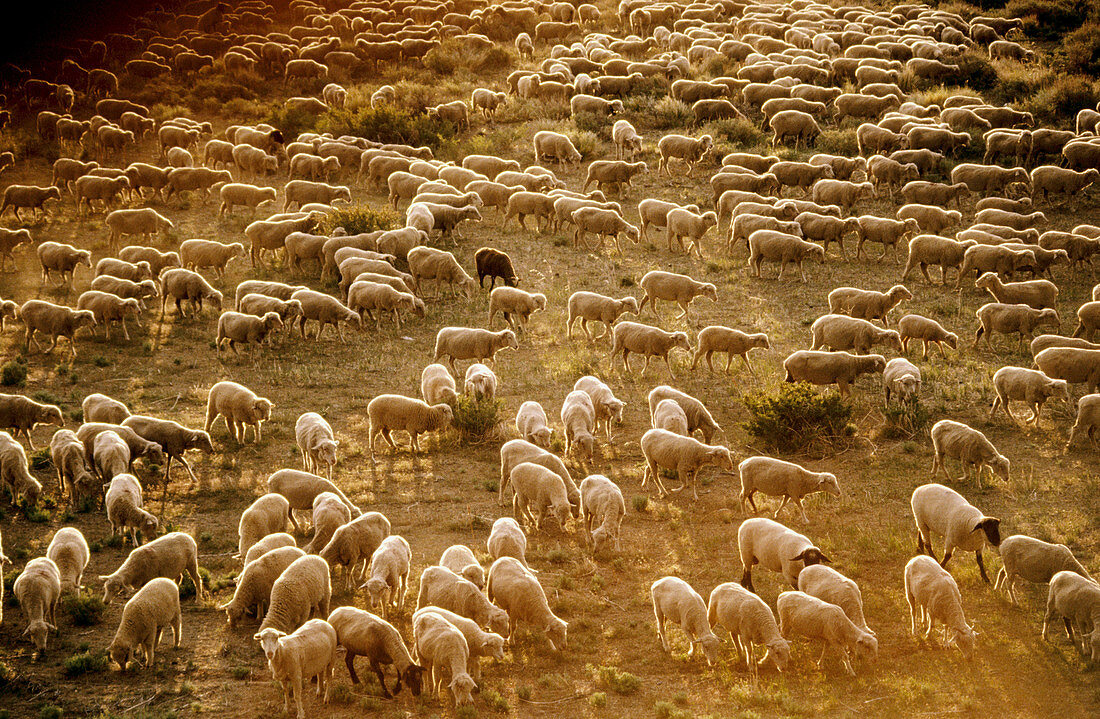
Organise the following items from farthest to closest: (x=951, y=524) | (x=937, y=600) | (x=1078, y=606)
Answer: (x=951, y=524), (x=937, y=600), (x=1078, y=606)

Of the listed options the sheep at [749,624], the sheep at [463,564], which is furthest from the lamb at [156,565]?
the sheep at [749,624]

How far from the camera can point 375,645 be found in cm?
938

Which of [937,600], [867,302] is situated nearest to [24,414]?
[937,600]

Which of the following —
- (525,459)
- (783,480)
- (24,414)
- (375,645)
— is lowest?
(783,480)

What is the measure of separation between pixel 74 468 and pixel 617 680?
8.11 m

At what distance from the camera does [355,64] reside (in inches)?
1617

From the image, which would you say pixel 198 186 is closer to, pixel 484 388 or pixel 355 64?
pixel 484 388

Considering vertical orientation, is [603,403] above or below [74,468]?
below

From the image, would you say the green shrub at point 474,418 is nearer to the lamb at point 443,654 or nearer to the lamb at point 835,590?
the lamb at point 443,654

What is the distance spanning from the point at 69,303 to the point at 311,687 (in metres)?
13.6

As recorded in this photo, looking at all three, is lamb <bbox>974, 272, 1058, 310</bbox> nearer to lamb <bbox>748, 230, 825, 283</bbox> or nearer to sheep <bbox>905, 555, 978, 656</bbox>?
lamb <bbox>748, 230, 825, 283</bbox>

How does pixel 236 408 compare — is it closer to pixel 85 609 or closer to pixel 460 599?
pixel 85 609

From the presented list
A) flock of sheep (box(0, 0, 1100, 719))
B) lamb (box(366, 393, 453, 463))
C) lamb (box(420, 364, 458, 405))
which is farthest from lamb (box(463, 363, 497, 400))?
lamb (box(366, 393, 453, 463))

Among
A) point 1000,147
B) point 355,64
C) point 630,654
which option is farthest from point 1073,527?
point 355,64
